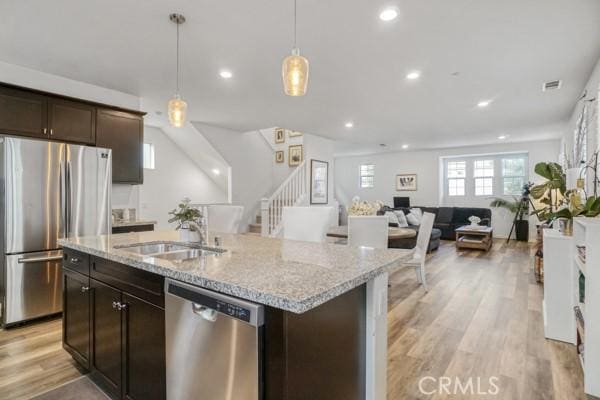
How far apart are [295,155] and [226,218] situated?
4.07 metres

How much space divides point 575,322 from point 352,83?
3150mm

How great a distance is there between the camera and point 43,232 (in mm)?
3029

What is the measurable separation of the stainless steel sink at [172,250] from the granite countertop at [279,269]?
9cm

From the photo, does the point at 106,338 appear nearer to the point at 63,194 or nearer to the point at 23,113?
the point at 63,194

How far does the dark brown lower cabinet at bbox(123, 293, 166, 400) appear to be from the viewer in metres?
1.45

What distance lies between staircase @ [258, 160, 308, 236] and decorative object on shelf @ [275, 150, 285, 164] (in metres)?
0.82

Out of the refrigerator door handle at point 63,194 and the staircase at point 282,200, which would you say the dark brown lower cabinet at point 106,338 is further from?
the staircase at point 282,200

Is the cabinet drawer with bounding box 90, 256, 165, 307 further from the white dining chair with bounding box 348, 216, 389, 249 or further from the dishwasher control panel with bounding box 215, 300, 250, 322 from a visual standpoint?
the white dining chair with bounding box 348, 216, 389, 249

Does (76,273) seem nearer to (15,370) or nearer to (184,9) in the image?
(15,370)

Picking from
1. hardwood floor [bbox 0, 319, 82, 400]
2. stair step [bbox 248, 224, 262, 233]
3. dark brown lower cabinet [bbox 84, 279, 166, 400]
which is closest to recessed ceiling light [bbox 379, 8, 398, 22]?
dark brown lower cabinet [bbox 84, 279, 166, 400]

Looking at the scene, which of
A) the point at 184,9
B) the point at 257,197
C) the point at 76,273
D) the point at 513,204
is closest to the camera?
the point at 76,273

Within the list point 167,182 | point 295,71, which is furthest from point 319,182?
point 295,71

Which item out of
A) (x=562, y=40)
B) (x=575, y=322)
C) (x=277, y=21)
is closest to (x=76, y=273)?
(x=277, y=21)

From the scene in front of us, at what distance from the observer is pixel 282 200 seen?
6.54 metres
